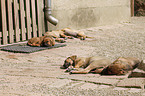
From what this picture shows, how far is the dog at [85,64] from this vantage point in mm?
5262

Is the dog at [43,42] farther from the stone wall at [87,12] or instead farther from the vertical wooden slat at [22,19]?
the stone wall at [87,12]

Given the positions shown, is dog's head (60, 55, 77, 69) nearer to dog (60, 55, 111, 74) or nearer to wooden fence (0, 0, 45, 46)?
dog (60, 55, 111, 74)

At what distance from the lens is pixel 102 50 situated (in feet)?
25.6

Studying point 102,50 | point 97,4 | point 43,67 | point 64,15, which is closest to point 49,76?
point 43,67

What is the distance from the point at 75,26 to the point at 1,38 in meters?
3.61

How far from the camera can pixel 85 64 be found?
565 centimetres

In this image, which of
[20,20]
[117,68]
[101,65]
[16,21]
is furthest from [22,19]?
[117,68]

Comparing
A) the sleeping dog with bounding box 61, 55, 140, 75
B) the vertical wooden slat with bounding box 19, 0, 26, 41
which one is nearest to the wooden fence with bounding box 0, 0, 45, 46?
the vertical wooden slat with bounding box 19, 0, 26, 41

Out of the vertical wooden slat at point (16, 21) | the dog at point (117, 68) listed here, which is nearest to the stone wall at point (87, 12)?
the vertical wooden slat at point (16, 21)

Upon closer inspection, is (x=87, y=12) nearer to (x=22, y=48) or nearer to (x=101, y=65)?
(x=22, y=48)

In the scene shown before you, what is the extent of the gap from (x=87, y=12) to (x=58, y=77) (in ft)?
25.5

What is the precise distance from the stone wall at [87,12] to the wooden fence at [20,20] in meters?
0.73

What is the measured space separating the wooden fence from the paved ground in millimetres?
1434

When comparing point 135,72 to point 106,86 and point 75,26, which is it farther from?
point 75,26
